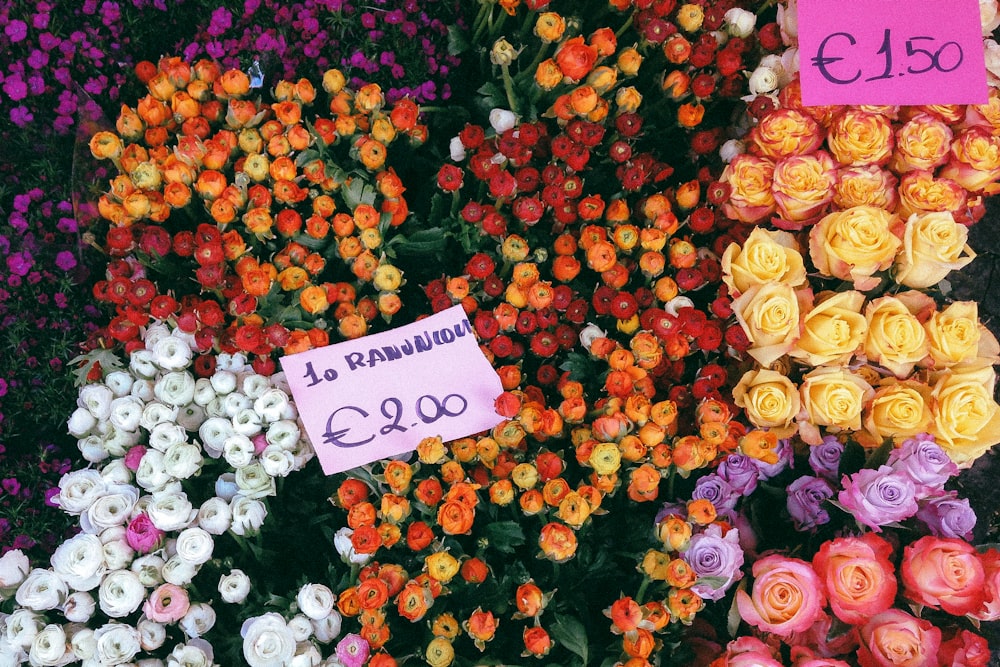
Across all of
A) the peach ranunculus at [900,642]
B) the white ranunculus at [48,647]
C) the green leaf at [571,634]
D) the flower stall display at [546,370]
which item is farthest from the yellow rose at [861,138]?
the white ranunculus at [48,647]

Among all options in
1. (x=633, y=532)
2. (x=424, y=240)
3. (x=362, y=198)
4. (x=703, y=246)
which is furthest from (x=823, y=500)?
(x=362, y=198)

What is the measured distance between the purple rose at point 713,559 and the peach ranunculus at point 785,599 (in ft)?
0.15

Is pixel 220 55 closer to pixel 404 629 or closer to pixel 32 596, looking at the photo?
pixel 32 596

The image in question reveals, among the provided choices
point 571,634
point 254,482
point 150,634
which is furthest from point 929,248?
point 150,634

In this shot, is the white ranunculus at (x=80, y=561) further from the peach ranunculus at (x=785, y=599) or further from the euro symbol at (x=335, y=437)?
the peach ranunculus at (x=785, y=599)

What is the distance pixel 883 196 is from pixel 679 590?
→ 85cm

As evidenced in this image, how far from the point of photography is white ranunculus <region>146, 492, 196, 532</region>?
1080 millimetres

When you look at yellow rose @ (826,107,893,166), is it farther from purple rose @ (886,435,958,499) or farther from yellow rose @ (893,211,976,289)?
purple rose @ (886,435,958,499)

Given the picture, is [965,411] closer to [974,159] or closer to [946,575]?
[946,575]

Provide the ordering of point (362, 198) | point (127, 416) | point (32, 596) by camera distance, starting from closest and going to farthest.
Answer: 1. point (32, 596)
2. point (127, 416)
3. point (362, 198)

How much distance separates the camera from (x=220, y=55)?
1425mm

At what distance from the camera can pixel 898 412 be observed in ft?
4.01

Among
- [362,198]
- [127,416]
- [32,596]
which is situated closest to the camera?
[32,596]

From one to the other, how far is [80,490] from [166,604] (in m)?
0.25
